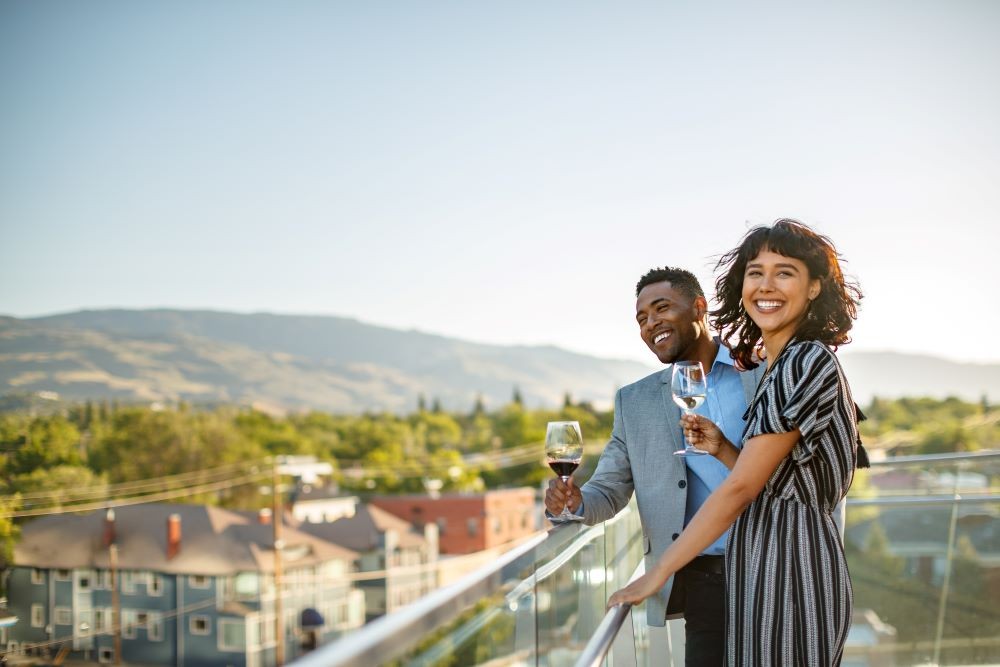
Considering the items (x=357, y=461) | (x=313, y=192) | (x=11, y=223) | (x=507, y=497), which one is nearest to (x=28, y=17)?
(x=11, y=223)

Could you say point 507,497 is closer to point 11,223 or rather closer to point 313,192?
point 313,192

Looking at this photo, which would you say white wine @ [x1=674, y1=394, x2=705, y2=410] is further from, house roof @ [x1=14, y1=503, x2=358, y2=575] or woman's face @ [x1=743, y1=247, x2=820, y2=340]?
house roof @ [x1=14, y1=503, x2=358, y2=575]

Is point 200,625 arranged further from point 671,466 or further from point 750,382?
point 750,382

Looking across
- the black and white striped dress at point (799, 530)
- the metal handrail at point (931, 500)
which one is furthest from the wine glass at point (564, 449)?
the metal handrail at point (931, 500)

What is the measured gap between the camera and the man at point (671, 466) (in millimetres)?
2621

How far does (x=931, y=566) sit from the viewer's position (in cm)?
687

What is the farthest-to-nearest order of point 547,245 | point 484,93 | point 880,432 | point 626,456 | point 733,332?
point 547,245
point 484,93
point 880,432
point 626,456
point 733,332

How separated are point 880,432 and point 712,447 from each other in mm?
90997

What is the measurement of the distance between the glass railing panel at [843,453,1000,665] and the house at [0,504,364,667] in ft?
171

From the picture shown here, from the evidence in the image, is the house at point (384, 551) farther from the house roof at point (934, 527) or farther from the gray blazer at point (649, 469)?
the gray blazer at point (649, 469)

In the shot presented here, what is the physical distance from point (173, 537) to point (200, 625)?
18.3ft

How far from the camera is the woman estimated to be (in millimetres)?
1935

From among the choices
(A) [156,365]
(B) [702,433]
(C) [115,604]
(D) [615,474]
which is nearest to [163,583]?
(C) [115,604]

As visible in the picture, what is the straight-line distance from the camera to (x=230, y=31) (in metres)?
151
